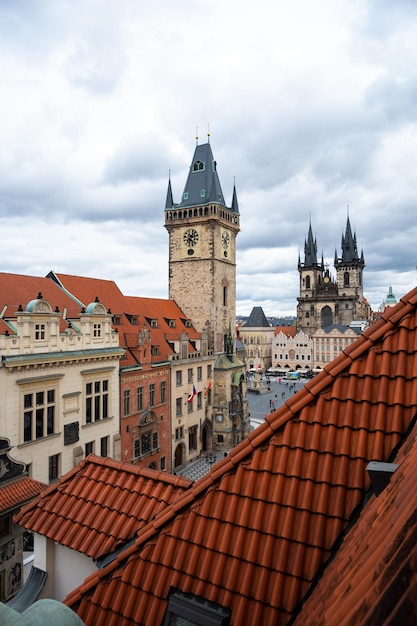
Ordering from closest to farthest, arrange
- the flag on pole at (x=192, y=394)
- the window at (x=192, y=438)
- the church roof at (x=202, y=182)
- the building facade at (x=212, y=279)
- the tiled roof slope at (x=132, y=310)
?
the tiled roof slope at (x=132, y=310), the flag on pole at (x=192, y=394), the window at (x=192, y=438), the building facade at (x=212, y=279), the church roof at (x=202, y=182)

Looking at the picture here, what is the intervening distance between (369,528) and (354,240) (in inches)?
4775

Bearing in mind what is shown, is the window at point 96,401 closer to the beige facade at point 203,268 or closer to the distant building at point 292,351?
the beige facade at point 203,268

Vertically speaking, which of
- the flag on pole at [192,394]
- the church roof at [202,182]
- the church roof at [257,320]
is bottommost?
the flag on pole at [192,394]

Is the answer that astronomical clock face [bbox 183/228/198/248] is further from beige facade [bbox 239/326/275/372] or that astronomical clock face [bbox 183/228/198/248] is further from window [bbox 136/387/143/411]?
beige facade [bbox 239/326/275/372]

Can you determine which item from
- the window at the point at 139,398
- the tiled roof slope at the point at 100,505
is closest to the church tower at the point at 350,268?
the window at the point at 139,398

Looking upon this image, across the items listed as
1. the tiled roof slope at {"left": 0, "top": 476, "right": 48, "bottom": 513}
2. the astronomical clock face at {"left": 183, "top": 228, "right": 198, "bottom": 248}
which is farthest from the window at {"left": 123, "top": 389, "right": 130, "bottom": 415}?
the astronomical clock face at {"left": 183, "top": 228, "right": 198, "bottom": 248}

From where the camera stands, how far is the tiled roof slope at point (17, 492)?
1155 centimetres

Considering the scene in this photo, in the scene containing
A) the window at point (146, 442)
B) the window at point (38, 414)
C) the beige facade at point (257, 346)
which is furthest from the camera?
the beige facade at point (257, 346)

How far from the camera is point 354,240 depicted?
114 meters

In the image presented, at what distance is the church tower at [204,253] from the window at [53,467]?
67.8ft

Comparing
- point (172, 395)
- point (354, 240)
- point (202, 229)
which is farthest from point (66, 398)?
point (354, 240)

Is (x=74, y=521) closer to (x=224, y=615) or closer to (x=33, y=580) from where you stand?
(x=33, y=580)

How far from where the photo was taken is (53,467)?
19.1 metres

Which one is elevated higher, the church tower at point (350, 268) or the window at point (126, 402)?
the church tower at point (350, 268)
